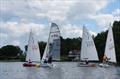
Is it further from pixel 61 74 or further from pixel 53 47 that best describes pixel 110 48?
pixel 61 74

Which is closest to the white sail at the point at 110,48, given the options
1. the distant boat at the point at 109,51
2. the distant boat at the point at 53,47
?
the distant boat at the point at 109,51

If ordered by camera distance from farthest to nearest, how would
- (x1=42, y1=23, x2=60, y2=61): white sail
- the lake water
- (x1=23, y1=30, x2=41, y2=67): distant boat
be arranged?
1. (x1=23, y1=30, x2=41, y2=67): distant boat
2. (x1=42, y1=23, x2=60, y2=61): white sail
3. the lake water

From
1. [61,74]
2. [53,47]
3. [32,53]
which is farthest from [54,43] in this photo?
[61,74]

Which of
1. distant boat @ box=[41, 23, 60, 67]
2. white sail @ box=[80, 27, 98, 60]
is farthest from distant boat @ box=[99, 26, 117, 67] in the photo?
distant boat @ box=[41, 23, 60, 67]

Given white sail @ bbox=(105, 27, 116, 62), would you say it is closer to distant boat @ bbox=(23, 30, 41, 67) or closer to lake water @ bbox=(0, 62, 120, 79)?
lake water @ bbox=(0, 62, 120, 79)

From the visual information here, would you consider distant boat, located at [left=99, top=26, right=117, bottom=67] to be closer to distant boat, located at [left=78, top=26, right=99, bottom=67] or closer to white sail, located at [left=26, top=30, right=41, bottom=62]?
distant boat, located at [left=78, top=26, right=99, bottom=67]

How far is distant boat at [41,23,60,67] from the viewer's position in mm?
77425

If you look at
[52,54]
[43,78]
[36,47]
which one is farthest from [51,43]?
[43,78]

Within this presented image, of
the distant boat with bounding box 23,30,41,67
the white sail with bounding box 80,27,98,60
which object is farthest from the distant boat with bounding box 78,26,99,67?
the distant boat with bounding box 23,30,41,67

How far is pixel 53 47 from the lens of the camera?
7888 cm

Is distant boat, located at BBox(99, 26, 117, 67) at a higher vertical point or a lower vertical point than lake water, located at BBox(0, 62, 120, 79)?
higher

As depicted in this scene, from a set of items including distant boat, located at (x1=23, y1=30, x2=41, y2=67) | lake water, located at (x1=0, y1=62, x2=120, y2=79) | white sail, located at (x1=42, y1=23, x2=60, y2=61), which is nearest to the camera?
lake water, located at (x1=0, y1=62, x2=120, y2=79)

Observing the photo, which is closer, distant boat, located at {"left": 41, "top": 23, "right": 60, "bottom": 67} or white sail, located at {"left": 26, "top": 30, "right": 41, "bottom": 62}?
distant boat, located at {"left": 41, "top": 23, "right": 60, "bottom": 67}

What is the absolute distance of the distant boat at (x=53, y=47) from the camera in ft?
254
